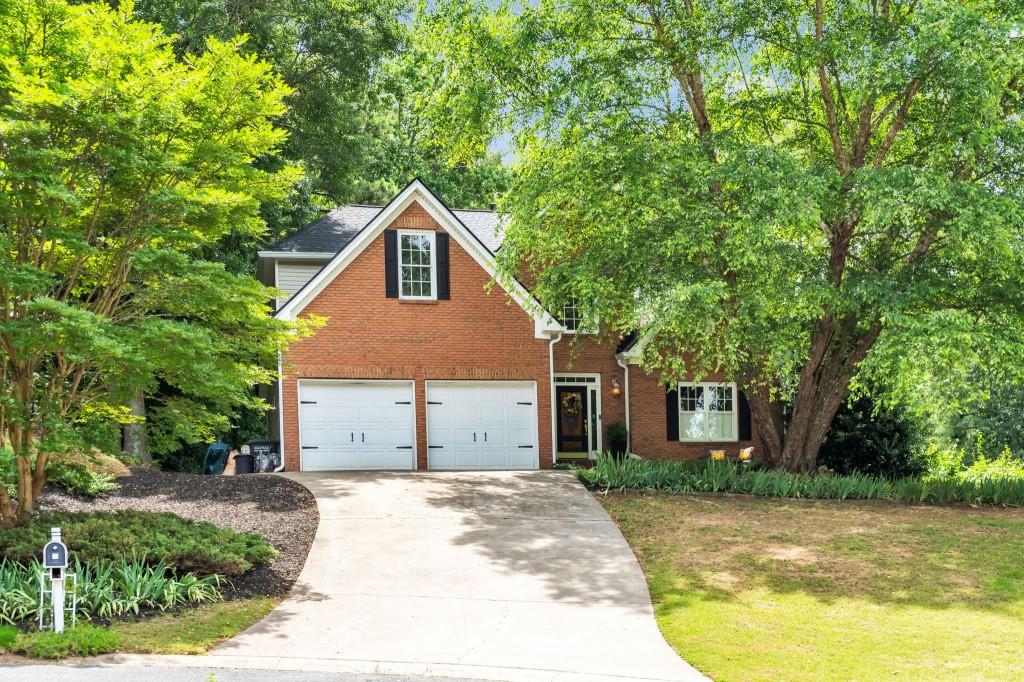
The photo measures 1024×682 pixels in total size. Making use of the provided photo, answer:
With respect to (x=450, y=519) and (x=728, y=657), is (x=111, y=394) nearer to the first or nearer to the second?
(x=450, y=519)

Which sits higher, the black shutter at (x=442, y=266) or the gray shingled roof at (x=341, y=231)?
the gray shingled roof at (x=341, y=231)

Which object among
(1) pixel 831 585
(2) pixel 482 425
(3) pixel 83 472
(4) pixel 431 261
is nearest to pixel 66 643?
(3) pixel 83 472

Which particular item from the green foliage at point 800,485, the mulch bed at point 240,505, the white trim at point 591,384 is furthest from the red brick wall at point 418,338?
the green foliage at point 800,485

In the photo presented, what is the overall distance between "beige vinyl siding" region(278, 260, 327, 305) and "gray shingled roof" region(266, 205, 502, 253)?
1.27 feet

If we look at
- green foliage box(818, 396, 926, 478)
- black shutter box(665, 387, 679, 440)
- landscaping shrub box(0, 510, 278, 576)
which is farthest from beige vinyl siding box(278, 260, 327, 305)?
green foliage box(818, 396, 926, 478)

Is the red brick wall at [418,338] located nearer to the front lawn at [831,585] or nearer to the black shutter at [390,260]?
the black shutter at [390,260]

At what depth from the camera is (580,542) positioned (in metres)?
14.2

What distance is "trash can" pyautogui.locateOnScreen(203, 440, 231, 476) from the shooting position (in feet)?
79.0

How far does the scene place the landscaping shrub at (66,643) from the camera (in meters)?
8.97

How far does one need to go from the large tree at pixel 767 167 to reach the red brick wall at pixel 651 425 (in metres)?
3.91

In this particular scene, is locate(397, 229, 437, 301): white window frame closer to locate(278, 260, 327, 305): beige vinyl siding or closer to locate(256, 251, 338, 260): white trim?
locate(256, 251, 338, 260): white trim

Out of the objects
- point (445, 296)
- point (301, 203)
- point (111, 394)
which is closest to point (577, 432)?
point (445, 296)

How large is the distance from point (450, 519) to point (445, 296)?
24.0ft

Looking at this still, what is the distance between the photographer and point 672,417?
79.4ft
